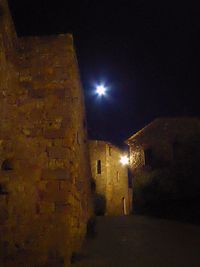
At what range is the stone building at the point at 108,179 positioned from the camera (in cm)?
2192

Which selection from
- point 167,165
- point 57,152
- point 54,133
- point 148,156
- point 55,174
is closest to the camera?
point 55,174

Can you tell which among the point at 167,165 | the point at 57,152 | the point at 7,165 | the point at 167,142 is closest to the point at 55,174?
the point at 57,152

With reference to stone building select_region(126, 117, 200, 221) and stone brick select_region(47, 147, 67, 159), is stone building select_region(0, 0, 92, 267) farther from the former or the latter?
stone building select_region(126, 117, 200, 221)

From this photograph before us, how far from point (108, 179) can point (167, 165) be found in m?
6.17

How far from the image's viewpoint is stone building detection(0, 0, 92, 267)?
435 cm

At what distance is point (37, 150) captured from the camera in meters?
4.86

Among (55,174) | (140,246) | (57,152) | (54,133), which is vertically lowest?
(140,246)

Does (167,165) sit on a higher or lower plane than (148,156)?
lower

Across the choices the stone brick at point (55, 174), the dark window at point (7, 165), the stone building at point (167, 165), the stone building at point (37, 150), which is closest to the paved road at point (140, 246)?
the stone building at point (37, 150)

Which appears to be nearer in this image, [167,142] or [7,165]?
[7,165]

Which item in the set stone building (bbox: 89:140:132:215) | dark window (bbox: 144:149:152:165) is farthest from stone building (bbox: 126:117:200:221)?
stone building (bbox: 89:140:132:215)

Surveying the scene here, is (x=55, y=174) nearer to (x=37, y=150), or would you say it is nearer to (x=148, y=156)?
(x=37, y=150)

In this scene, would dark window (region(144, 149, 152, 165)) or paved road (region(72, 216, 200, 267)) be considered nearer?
paved road (region(72, 216, 200, 267))

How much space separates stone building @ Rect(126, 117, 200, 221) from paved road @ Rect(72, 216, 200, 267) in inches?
280
